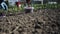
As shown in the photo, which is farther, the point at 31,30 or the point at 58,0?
the point at 58,0

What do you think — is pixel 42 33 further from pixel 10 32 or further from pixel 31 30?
pixel 10 32

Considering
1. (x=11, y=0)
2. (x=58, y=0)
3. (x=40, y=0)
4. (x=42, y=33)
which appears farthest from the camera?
(x=40, y=0)

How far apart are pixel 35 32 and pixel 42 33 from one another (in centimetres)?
17

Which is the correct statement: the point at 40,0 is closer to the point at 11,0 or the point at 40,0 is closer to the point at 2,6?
the point at 11,0

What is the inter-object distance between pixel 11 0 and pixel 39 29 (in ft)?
48.6

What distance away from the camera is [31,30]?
484 cm

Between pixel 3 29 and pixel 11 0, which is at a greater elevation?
pixel 3 29

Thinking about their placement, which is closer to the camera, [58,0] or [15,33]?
[15,33]

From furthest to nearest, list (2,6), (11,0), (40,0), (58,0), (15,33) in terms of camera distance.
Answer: (40,0) < (58,0) < (11,0) < (2,6) < (15,33)

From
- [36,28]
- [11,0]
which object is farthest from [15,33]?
[11,0]

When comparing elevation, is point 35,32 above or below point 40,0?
above

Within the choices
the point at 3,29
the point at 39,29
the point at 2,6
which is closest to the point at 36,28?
the point at 39,29

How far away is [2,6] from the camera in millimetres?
12203

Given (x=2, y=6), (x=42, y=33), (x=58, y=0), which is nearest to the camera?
(x=42, y=33)
